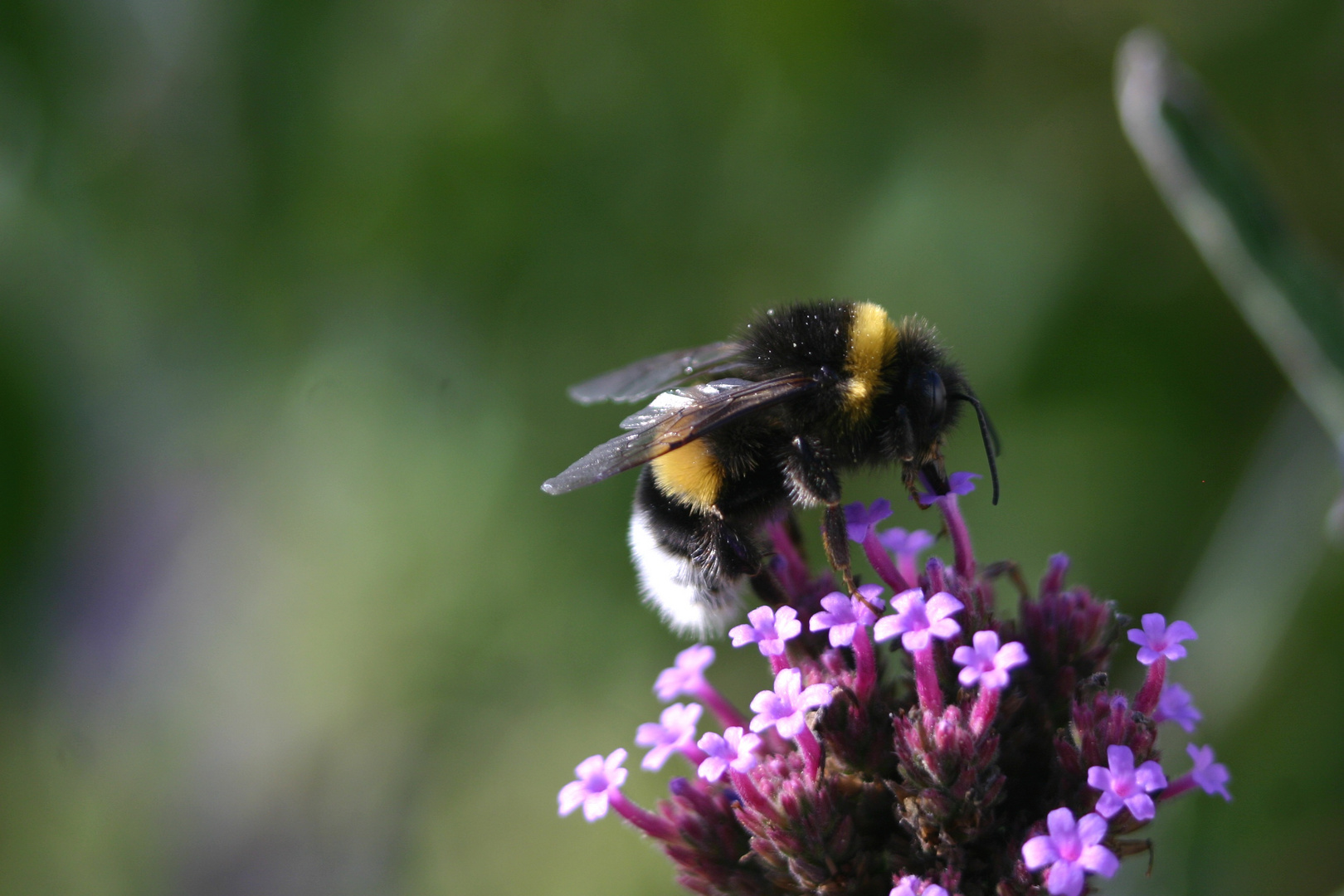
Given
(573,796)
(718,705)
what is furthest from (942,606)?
(573,796)

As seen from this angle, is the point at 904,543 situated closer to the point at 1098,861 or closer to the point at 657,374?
the point at 657,374

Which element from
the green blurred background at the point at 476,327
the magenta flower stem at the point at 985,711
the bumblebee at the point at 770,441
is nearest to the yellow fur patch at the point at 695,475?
the bumblebee at the point at 770,441

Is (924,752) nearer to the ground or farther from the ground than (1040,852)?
farther from the ground

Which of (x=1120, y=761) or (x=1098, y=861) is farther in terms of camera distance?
(x=1120, y=761)

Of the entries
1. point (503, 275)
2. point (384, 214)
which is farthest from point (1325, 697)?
point (384, 214)

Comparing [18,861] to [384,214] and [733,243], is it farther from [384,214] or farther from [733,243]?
[733,243]

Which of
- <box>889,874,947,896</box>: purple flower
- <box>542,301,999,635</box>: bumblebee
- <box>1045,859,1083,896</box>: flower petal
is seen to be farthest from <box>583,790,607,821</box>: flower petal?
<box>1045,859,1083,896</box>: flower petal

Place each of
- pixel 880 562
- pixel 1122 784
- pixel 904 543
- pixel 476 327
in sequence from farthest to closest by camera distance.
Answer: pixel 476 327, pixel 904 543, pixel 880 562, pixel 1122 784

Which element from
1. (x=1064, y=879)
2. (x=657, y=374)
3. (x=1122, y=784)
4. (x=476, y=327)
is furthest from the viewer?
(x=476, y=327)
